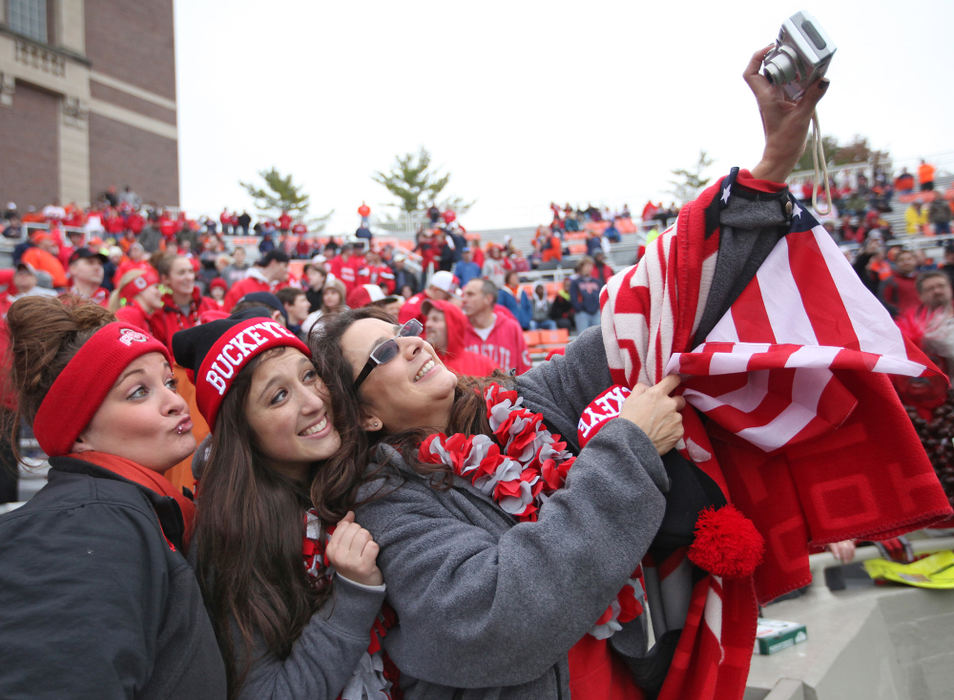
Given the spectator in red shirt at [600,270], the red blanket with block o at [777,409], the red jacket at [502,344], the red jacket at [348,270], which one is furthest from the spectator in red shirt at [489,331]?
the spectator in red shirt at [600,270]

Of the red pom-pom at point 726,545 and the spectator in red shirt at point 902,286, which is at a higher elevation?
the spectator in red shirt at point 902,286

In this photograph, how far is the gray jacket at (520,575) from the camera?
1.55m

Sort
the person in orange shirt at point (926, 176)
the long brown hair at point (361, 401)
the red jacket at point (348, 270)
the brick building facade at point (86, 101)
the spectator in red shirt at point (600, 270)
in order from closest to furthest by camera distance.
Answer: the long brown hair at point (361, 401), the red jacket at point (348, 270), the spectator in red shirt at point (600, 270), the person in orange shirt at point (926, 176), the brick building facade at point (86, 101)

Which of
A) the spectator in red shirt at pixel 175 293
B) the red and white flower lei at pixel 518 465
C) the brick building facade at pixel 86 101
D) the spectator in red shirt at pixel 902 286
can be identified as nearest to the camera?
the red and white flower lei at pixel 518 465

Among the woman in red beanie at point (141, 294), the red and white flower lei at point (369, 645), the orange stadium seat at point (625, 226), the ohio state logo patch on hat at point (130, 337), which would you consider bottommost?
the red and white flower lei at point (369, 645)

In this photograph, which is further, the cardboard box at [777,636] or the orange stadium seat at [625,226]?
the orange stadium seat at [625,226]

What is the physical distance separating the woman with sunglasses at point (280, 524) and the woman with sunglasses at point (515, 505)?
0.30 ft

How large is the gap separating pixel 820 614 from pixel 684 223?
2.50 metres

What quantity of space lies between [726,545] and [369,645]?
95 centimetres

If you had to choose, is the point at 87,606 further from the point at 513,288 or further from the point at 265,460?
the point at 513,288

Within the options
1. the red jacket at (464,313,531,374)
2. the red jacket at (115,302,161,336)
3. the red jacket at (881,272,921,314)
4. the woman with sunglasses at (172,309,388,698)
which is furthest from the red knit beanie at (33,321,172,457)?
the red jacket at (881,272,921,314)

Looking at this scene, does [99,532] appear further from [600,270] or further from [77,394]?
[600,270]

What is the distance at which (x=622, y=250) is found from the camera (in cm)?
2419

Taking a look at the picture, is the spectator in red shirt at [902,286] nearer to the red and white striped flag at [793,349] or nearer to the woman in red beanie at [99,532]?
the red and white striped flag at [793,349]
